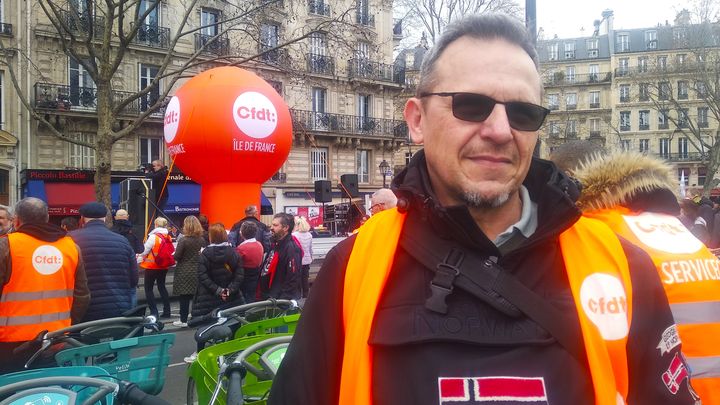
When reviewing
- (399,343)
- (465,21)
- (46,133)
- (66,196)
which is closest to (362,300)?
(399,343)

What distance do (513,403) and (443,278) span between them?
0.30 m

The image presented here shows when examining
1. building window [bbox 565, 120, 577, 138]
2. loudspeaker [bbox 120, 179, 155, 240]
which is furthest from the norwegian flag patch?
building window [bbox 565, 120, 577, 138]

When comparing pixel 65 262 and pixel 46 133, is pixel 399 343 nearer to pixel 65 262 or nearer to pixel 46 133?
pixel 65 262

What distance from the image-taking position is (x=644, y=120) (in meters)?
60.6

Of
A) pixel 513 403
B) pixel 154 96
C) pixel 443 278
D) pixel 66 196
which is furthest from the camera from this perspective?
pixel 154 96

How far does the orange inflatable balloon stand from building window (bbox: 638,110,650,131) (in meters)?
58.2

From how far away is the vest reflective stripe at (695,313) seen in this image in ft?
6.81

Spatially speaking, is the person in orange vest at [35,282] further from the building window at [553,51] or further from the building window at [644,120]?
the building window at [553,51]

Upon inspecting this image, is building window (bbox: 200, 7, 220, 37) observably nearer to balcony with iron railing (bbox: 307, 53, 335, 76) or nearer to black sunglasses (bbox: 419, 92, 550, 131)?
balcony with iron railing (bbox: 307, 53, 335, 76)

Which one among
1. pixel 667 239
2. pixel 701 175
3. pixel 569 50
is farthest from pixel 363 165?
pixel 569 50

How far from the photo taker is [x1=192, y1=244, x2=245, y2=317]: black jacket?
725 centimetres

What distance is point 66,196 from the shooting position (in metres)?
22.0

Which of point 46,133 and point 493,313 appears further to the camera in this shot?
point 46,133

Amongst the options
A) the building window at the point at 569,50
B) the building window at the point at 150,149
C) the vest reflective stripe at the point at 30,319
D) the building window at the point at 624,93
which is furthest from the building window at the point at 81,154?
the building window at the point at 569,50
